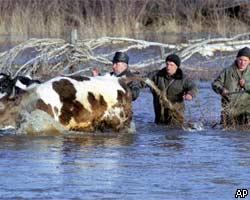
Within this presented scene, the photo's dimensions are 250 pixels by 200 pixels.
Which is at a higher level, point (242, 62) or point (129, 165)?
point (242, 62)

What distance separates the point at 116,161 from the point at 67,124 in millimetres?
1954

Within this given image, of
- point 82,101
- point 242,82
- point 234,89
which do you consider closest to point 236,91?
point 234,89

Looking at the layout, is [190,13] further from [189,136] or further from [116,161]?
[116,161]

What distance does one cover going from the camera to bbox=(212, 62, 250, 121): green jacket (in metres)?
14.6

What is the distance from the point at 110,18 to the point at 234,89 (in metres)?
17.2

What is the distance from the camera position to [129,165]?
35.1ft

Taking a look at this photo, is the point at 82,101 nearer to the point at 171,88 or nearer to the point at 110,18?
the point at 171,88

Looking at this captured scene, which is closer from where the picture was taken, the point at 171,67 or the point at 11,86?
the point at 11,86

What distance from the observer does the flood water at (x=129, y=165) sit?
9211 millimetres

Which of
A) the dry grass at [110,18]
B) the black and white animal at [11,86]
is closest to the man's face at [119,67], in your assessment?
the black and white animal at [11,86]

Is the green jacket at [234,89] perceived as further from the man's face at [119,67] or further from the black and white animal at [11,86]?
the black and white animal at [11,86]

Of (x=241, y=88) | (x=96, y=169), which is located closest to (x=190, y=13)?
(x=241, y=88)

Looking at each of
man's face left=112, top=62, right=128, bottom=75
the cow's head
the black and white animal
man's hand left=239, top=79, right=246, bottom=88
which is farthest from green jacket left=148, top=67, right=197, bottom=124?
the cow's head

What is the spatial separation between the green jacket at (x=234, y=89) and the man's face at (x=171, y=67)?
0.65 metres
